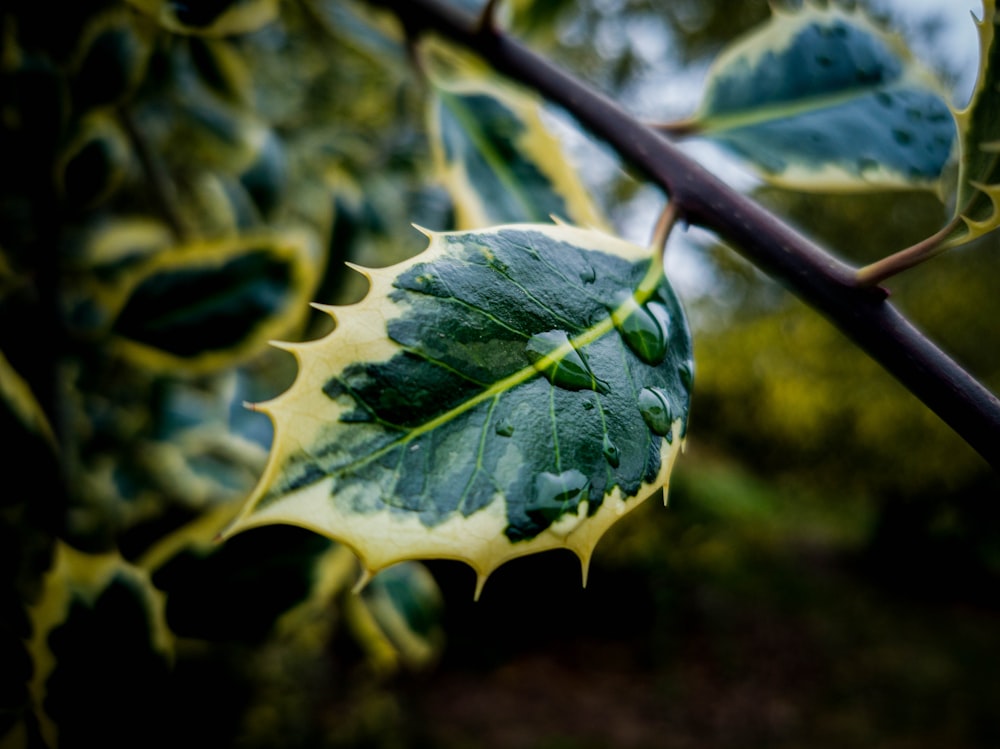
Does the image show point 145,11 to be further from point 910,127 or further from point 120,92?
point 910,127

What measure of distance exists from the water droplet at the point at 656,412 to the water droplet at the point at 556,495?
42mm

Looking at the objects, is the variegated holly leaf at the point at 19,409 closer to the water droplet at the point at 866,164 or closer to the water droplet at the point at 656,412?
the water droplet at the point at 656,412

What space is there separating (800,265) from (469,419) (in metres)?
0.18

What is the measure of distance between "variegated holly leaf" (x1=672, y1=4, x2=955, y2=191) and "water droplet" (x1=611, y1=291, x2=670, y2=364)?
0.67 ft

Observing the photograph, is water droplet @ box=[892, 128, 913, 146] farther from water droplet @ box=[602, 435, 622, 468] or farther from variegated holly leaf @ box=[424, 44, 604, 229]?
water droplet @ box=[602, 435, 622, 468]

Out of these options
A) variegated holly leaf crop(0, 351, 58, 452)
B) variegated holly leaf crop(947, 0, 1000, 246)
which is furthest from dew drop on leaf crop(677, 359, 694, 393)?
variegated holly leaf crop(0, 351, 58, 452)

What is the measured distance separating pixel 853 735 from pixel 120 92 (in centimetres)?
364

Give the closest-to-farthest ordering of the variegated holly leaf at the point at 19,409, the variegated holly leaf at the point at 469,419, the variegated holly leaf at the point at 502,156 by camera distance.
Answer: the variegated holly leaf at the point at 469,419
the variegated holly leaf at the point at 19,409
the variegated holly leaf at the point at 502,156

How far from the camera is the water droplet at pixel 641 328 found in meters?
0.31

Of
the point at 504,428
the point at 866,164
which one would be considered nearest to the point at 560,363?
the point at 504,428

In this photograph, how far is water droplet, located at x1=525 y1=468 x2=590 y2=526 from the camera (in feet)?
0.88

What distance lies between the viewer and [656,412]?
0.30 m

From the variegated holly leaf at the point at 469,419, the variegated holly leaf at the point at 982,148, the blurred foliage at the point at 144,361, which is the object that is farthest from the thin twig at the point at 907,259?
the blurred foliage at the point at 144,361

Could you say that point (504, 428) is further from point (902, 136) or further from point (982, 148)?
point (902, 136)
